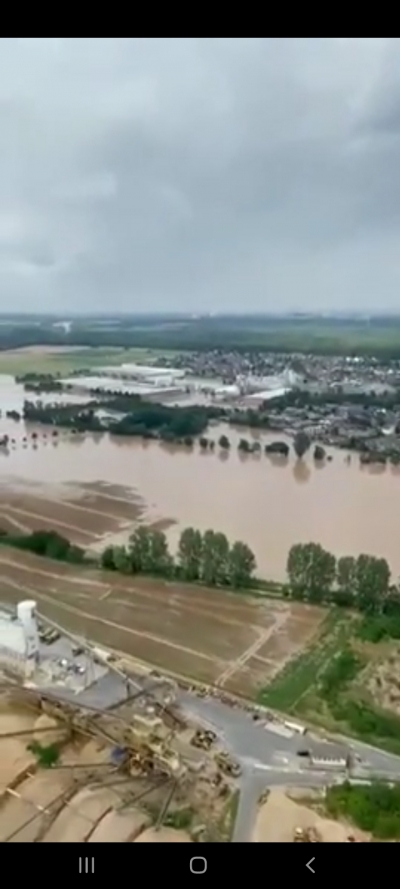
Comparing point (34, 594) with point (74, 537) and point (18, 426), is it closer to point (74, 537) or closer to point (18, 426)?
point (74, 537)

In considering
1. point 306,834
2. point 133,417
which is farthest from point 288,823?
point 133,417

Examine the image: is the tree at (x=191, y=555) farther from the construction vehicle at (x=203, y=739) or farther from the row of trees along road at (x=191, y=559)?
the construction vehicle at (x=203, y=739)

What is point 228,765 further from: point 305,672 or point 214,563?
point 214,563

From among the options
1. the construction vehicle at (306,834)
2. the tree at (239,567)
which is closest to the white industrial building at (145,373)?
the tree at (239,567)

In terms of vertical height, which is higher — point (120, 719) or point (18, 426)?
point (18, 426)

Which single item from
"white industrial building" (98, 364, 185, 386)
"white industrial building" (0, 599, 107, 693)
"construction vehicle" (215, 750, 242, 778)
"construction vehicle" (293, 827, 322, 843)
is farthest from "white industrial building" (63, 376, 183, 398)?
"construction vehicle" (293, 827, 322, 843)
